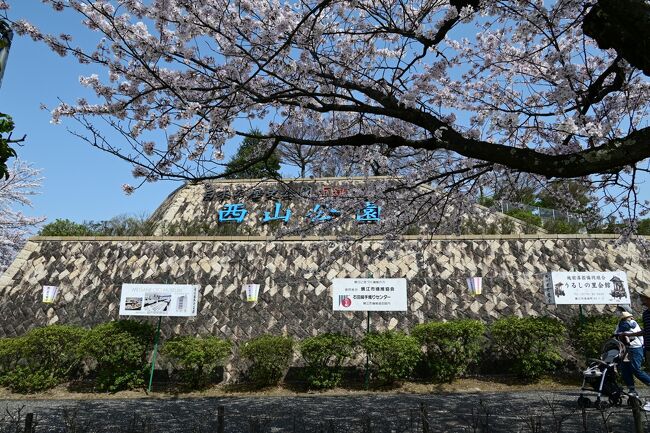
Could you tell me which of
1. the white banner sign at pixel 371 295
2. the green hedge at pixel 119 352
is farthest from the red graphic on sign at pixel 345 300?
the green hedge at pixel 119 352

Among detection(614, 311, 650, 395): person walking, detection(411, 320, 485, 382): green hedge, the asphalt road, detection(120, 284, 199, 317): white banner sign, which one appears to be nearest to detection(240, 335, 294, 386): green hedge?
the asphalt road

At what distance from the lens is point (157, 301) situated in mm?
10250

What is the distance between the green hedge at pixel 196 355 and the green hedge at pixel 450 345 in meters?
4.56

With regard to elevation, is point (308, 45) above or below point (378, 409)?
above

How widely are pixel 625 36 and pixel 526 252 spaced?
403 inches

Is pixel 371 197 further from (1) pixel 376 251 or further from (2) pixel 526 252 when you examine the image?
(2) pixel 526 252

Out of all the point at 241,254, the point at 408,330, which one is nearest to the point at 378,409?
the point at 408,330

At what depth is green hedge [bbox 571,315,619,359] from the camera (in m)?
9.45

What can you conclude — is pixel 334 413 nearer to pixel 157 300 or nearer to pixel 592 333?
pixel 157 300

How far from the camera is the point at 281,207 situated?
16.9m

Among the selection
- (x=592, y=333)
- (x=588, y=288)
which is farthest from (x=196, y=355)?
(x=588, y=288)

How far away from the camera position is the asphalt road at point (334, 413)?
5.71m

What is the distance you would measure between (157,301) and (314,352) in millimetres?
3838

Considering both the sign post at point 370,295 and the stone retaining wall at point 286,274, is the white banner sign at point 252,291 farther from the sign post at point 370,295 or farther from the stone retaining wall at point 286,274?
the sign post at point 370,295
